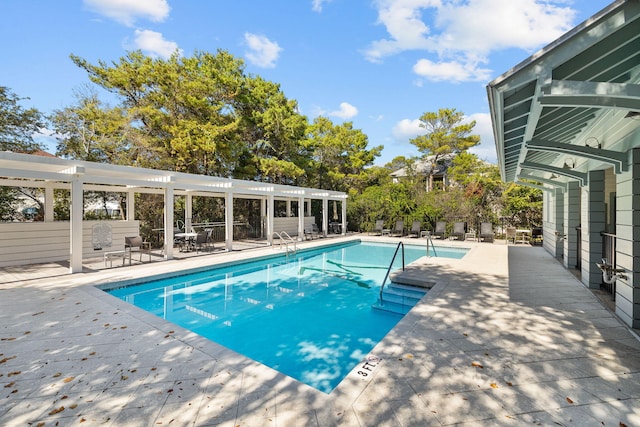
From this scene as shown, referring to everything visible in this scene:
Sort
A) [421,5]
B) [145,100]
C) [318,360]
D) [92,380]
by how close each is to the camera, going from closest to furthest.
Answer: [92,380] < [318,360] < [421,5] < [145,100]

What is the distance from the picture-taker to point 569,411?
2326 millimetres

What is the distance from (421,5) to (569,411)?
12.6 metres

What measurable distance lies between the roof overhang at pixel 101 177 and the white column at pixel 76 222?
144mm

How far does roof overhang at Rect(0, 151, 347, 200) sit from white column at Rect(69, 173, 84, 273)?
0.14m

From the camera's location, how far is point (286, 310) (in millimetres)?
6160

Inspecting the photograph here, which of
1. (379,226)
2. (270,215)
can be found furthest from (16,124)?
(379,226)

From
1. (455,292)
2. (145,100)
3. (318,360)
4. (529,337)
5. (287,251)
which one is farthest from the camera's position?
(145,100)

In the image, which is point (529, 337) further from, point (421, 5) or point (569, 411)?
point (421, 5)

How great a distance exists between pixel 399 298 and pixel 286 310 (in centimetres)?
257

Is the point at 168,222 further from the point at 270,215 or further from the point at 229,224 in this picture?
the point at 270,215

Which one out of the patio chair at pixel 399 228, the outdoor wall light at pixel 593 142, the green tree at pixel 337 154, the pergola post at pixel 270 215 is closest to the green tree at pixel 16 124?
the pergola post at pixel 270 215

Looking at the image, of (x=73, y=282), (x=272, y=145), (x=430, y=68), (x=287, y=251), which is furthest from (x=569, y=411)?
(x=430, y=68)

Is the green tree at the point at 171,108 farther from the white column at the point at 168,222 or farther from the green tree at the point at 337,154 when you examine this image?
the green tree at the point at 337,154

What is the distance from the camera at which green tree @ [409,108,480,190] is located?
24641 millimetres
